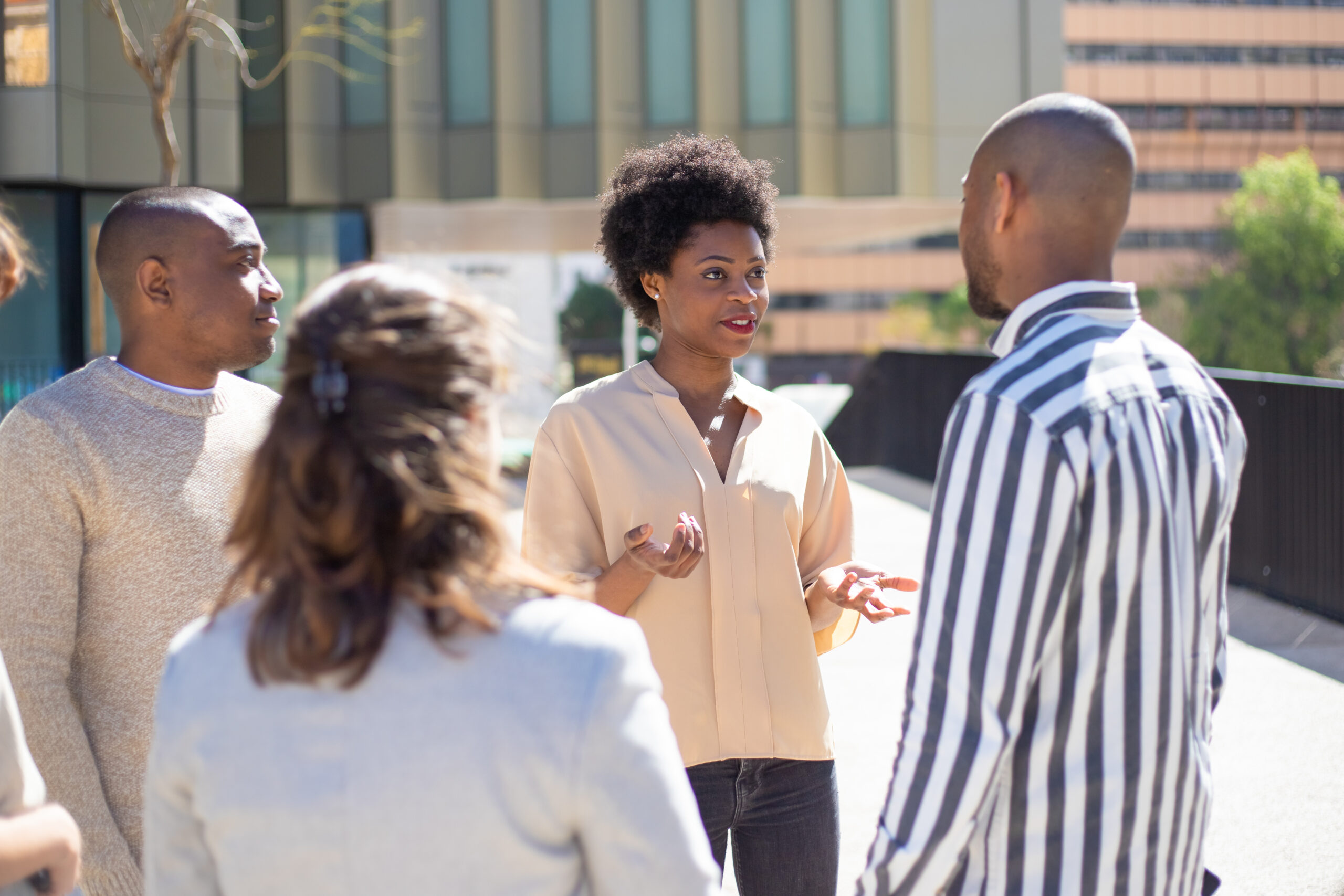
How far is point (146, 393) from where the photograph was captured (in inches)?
97.6

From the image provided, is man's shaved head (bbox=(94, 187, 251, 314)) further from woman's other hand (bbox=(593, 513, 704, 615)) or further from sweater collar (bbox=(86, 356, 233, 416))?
woman's other hand (bbox=(593, 513, 704, 615))

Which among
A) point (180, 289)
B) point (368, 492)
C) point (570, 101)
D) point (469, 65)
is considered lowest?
point (368, 492)

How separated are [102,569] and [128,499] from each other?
14 cm

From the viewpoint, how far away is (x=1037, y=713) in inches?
66.1

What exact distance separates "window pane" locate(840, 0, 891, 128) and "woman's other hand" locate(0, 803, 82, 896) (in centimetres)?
2036

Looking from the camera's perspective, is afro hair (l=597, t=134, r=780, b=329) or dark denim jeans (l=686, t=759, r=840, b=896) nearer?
dark denim jeans (l=686, t=759, r=840, b=896)

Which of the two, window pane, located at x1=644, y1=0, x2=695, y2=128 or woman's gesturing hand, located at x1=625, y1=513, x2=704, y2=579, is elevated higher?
window pane, located at x1=644, y1=0, x2=695, y2=128

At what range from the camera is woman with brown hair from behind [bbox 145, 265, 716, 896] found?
1.29 m

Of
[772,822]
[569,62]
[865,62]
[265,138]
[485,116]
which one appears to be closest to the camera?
[772,822]

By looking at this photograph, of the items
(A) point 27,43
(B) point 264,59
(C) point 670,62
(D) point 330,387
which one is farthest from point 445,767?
(C) point 670,62

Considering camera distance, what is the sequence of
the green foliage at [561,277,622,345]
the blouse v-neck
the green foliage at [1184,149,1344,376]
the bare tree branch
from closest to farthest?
the blouse v-neck → the bare tree branch → the green foliage at [561,277,622,345] → the green foliage at [1184,149,1344,376]

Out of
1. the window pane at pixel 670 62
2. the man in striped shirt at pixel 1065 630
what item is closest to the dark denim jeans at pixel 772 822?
the man in striped shirt at pixel 1065 630

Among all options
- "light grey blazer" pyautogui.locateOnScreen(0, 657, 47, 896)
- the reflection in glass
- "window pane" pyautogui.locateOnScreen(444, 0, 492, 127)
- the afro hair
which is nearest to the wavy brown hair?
"light grey blazer" pyautogui.locateOnScreen(0, 657, 47, 896)

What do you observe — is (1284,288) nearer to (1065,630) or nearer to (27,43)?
(27,43)
